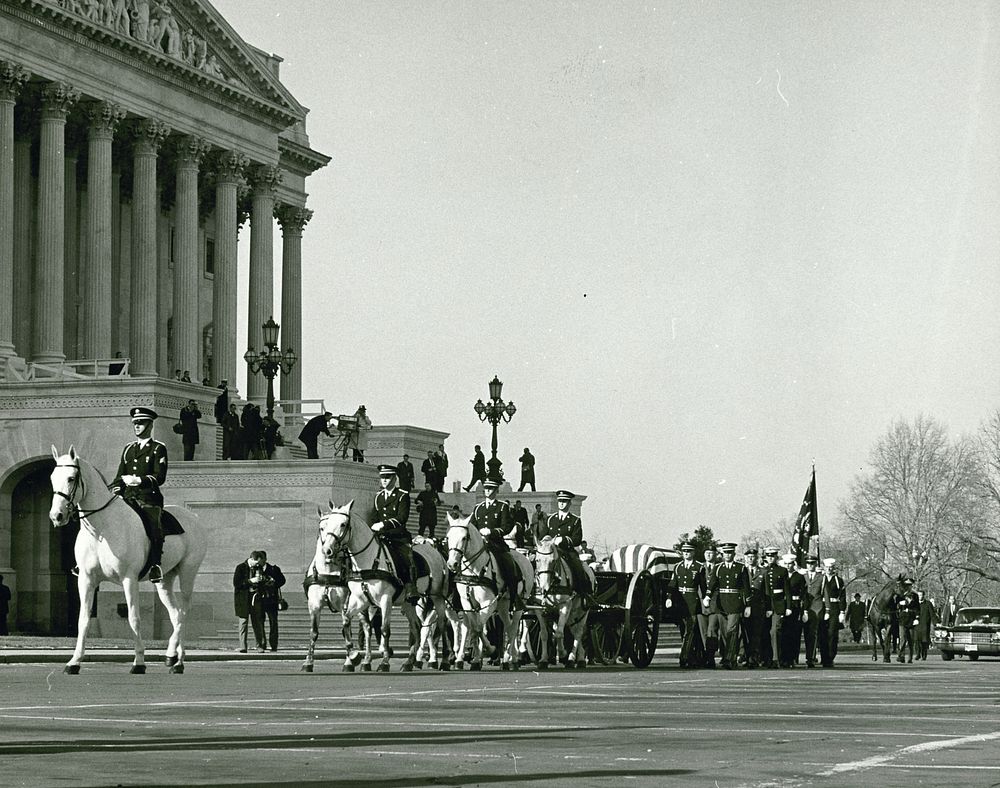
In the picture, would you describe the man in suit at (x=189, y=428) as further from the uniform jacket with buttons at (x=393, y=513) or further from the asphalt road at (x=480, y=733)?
the asphalt road at (x=480, y=733)

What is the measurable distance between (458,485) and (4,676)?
155ft

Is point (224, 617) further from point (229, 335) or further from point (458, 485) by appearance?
point (229, 335)

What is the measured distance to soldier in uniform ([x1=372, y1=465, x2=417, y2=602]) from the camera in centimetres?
2816

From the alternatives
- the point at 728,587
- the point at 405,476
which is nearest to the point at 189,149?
the point at 405,476

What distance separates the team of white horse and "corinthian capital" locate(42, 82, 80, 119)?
3873cm

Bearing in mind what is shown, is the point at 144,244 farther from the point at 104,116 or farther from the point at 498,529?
the point at 498,529

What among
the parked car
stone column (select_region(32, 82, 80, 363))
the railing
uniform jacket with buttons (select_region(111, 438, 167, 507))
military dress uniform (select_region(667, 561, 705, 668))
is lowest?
the parked car

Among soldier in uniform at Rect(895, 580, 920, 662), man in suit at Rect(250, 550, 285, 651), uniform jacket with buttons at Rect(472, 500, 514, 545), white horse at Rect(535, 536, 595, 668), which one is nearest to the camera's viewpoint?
white horse at Rect(535, 536, 595, 668)

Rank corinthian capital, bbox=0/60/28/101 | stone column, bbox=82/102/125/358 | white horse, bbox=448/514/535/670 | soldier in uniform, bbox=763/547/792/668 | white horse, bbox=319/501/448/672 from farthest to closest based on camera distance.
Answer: stone column, bbox=82/102/125/358 < corinthian capital, bbox=0/60/28/101 < soldier in uniform, bbox=763/547/792/668 < white horse, bbox=448/514/535/670 < white horse, bbox=319/501/448/672

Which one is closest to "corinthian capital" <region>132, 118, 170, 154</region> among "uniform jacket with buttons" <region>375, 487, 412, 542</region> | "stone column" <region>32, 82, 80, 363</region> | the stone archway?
"stone column" <region>32, 82, 80, 363</region>

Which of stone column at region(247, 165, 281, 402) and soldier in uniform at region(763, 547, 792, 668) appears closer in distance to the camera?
soldier in uniform at region(763, 547, 792, 668)

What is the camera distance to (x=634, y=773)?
37.1 feet

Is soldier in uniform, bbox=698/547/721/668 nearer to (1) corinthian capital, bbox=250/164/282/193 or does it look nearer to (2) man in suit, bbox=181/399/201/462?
(2) man in suit, bbox=181/399/201/462

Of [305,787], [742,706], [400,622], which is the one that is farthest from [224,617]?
[305,787]
